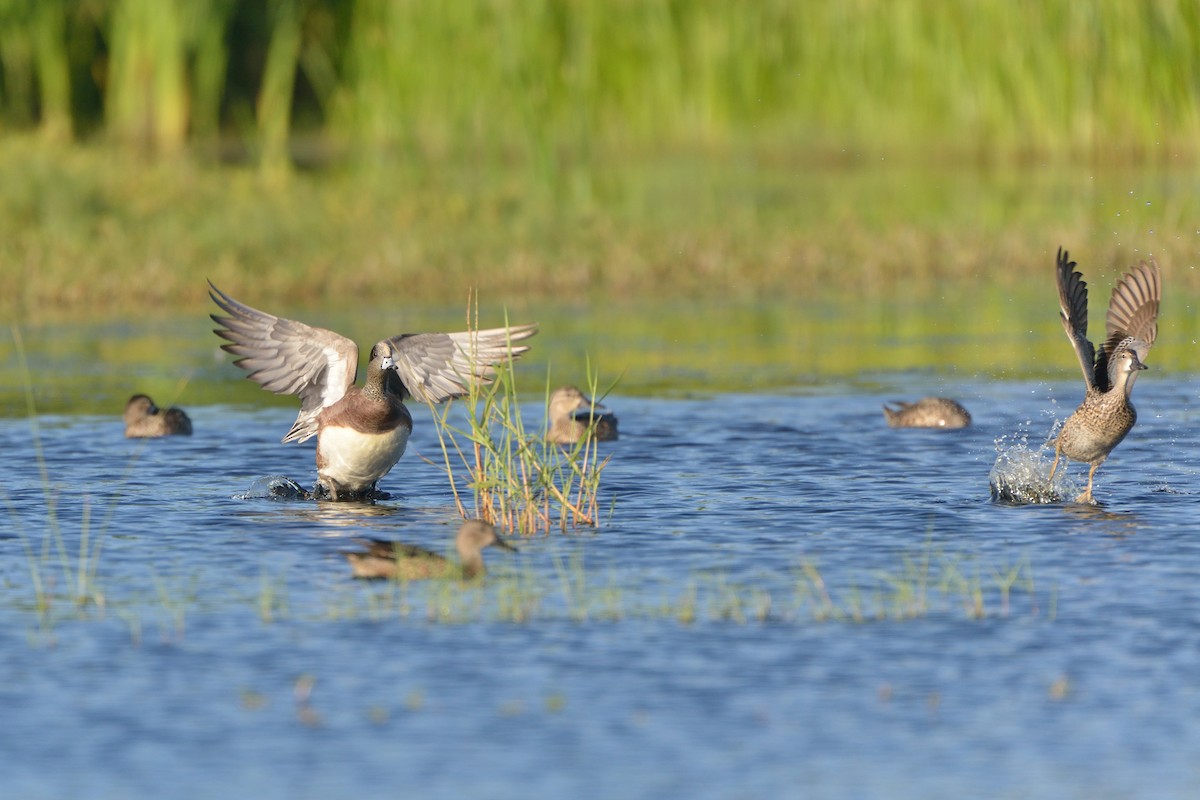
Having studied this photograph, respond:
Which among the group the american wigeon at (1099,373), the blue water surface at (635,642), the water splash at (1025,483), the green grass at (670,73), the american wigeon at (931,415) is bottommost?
the blue water surface at (635,642)

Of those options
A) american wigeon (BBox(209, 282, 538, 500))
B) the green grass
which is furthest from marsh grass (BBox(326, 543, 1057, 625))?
the green grass

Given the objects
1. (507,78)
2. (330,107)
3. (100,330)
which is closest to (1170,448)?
(100,330)

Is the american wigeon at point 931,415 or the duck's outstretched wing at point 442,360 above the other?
the duck's outstretched wing at point 442,360

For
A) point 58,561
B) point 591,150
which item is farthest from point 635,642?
point 591,150

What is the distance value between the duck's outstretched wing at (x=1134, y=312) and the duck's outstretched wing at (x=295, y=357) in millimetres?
4062

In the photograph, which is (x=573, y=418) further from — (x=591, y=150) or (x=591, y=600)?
(x=591, y=150)

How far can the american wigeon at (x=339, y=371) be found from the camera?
1028cm

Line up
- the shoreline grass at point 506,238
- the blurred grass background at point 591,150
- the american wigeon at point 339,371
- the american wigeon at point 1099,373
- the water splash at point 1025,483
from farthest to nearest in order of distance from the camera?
the blurred grass background at point 591,150
the shoreline grass at point 506,238
the american wigeon at point 339,371
the american wigeon at point 1099,373
the water splash at point 1025,483

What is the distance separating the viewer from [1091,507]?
9914mm

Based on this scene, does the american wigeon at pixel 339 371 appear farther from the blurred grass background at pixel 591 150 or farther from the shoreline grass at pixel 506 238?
the blurred grass background at pixel 591 150

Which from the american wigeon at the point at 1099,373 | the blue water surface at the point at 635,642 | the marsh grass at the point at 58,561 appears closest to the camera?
the blue water surface at the point at 635,642

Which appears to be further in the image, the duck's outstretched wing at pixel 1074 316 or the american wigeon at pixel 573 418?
the american wigeon at pixel 573 418

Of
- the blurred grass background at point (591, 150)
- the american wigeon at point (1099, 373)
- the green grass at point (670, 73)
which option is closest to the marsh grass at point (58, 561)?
the american wigeon at point (1099, 373)

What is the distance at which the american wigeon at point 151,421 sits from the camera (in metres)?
12.5
